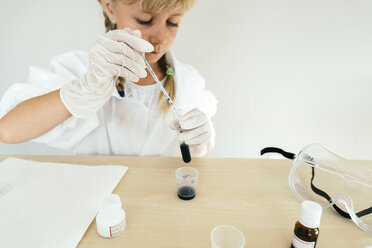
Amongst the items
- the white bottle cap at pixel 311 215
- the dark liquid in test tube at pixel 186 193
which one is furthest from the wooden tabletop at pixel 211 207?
the white bottle cap at pixel 311 215

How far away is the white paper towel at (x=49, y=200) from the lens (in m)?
0.54

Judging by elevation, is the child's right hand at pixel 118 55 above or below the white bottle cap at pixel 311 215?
above

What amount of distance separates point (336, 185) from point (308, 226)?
12.8 inches

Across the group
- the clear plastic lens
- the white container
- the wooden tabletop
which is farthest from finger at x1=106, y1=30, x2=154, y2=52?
the clear plastic lens

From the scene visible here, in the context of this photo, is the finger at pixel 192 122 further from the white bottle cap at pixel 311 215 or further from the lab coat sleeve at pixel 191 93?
the white bottle cap at pixel 311 215

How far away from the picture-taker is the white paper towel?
0.54 meters

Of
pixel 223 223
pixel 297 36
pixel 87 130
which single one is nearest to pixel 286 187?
pixel 223 223

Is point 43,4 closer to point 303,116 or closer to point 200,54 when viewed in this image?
point 200,54

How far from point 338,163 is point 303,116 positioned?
88 centimetres

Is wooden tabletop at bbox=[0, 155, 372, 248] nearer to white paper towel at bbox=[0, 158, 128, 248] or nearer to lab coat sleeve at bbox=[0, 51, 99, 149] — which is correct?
white paper towel at bbox=[0, 158, 128, 248]

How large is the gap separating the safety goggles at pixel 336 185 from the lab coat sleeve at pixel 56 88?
0.93 m

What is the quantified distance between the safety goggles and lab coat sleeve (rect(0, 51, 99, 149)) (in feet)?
3.05

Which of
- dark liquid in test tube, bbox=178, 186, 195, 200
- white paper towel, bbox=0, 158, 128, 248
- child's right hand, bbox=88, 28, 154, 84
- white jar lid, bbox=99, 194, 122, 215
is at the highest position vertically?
child's right hand, bbox=88, 28, 154, 84

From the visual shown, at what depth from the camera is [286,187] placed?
76 cm
